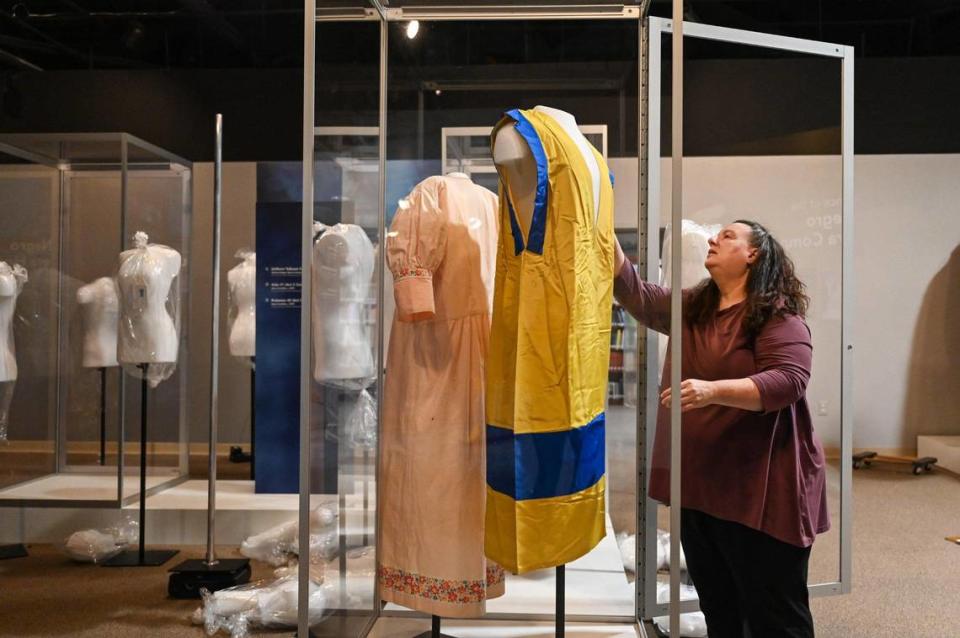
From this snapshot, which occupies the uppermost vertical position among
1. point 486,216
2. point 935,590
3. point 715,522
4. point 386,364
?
point 486,216

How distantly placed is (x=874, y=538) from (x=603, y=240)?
11.4 ft

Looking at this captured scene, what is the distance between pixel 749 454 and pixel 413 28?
5.52 ft

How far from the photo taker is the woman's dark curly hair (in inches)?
85.7

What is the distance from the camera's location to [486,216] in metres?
2.38

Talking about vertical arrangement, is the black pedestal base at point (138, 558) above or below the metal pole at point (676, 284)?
below

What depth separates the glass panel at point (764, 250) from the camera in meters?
2.21

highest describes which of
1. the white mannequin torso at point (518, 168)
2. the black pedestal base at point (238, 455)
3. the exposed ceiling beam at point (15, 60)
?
the exposed ceiling beam at point (15, 60)

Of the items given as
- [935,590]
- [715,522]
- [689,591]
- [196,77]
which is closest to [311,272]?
[715,522]

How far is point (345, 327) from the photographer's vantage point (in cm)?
245

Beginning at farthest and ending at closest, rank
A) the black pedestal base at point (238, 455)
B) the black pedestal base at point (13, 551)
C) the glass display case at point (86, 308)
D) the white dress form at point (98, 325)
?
the black pedestal base at point (238, 455) → the white dress form at point (98, 325) → the glass display case at point (86, 308) → the black pedestal base at point (13, 551)

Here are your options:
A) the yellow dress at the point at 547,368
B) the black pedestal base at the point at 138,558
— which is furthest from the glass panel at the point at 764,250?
the black pedestal base at the point at 138,558

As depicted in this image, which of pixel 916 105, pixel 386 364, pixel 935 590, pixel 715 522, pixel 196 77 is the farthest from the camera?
pixel 916 105

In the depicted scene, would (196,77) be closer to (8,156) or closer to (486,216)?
(8,156)

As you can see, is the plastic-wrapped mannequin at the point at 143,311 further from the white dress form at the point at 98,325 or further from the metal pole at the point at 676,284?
the metal pole at the point at 676,284
